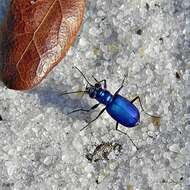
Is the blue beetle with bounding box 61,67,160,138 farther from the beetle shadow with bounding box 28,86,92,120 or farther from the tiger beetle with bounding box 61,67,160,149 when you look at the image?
the beetle shadow with bounding box 28,86,92,120

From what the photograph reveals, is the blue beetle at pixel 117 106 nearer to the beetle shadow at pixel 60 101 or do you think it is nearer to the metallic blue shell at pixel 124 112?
the metallic blue shell at pixel 124 112

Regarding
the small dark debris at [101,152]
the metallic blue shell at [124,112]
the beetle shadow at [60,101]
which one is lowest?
the small dark debris at [101,152]

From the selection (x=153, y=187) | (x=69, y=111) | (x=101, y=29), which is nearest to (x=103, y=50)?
(x=101, y=29)

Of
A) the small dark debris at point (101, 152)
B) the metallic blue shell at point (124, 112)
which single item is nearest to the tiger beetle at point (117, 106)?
the metallic blue shell at point (124, 112)

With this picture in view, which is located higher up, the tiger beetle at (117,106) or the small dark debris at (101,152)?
the tiger beetle at (117,106)

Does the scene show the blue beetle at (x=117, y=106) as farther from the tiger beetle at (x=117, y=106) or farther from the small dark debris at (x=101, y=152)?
the small dark debris at (x=101, y=152)

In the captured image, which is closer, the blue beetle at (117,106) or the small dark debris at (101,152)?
the blue beetle at (117,106)
